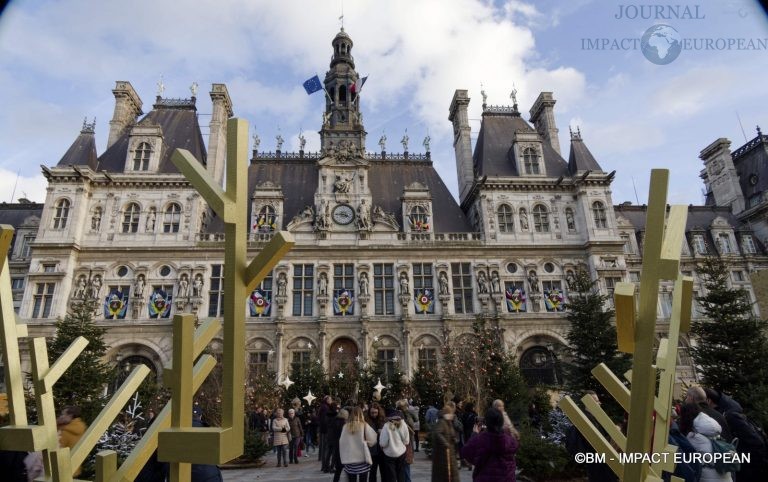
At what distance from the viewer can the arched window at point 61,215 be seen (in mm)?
28672

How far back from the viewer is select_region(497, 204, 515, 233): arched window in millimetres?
31250

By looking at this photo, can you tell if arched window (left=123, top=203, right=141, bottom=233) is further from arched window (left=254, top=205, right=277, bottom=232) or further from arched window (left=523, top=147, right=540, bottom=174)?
arched window (left=523, top=147, right=540, bottom=174)

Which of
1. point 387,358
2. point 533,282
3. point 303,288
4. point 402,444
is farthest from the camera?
point 533,282

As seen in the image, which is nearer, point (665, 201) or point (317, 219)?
point (665, 201)

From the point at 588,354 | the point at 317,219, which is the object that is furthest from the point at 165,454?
the point at 317,219

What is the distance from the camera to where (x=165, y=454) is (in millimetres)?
1921

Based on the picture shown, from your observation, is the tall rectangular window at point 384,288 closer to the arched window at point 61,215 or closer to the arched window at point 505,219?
the arched window at point 505,219

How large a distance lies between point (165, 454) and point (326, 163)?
30.7 m

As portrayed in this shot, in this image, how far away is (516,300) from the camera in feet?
95.0

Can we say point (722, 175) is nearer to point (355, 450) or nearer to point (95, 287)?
point (355, 450)

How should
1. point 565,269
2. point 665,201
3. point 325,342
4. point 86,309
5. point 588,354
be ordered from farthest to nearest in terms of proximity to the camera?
point 565,269, point 325,342, point 86,309, point 588,354, point 665,201

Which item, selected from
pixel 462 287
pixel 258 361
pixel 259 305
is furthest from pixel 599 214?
pixel 258 361

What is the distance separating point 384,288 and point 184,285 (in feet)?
41.3

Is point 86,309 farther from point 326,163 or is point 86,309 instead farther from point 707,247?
point 707,247
